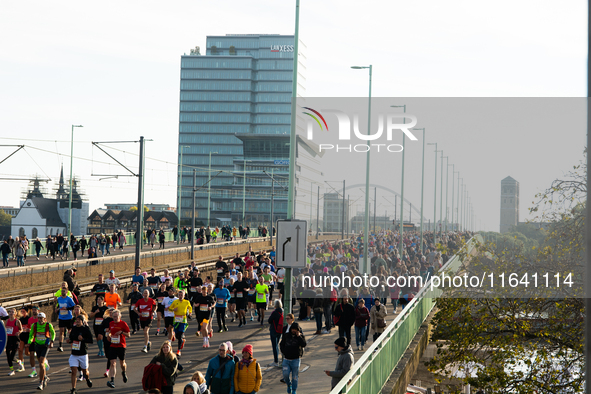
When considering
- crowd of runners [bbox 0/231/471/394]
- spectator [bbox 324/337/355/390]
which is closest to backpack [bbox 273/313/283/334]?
crowd of runners [bbox 0/231/471/394]

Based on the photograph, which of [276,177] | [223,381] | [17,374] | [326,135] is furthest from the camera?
[276,177]

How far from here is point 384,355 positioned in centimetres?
1041

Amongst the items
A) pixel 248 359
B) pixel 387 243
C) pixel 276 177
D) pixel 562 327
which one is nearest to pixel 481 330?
pixel 562 327

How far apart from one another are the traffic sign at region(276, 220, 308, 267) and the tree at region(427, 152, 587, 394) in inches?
156

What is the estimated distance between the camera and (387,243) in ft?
134

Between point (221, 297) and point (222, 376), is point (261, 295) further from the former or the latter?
point (222, 376)

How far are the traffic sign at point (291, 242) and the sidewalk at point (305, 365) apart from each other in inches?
95.7

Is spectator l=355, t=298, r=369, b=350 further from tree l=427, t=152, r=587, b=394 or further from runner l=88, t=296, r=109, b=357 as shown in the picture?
runner l=88, t=296, r=109, b=357

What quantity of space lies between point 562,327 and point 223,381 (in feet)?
22.8

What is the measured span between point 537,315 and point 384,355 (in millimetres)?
5383

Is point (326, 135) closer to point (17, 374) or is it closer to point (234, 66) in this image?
point (17, 374)

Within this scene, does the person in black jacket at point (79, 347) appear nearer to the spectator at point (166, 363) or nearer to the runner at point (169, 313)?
the spectator at point (166, 363)

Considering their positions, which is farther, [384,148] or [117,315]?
[384,148]

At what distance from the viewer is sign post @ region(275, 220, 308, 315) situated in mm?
11570
